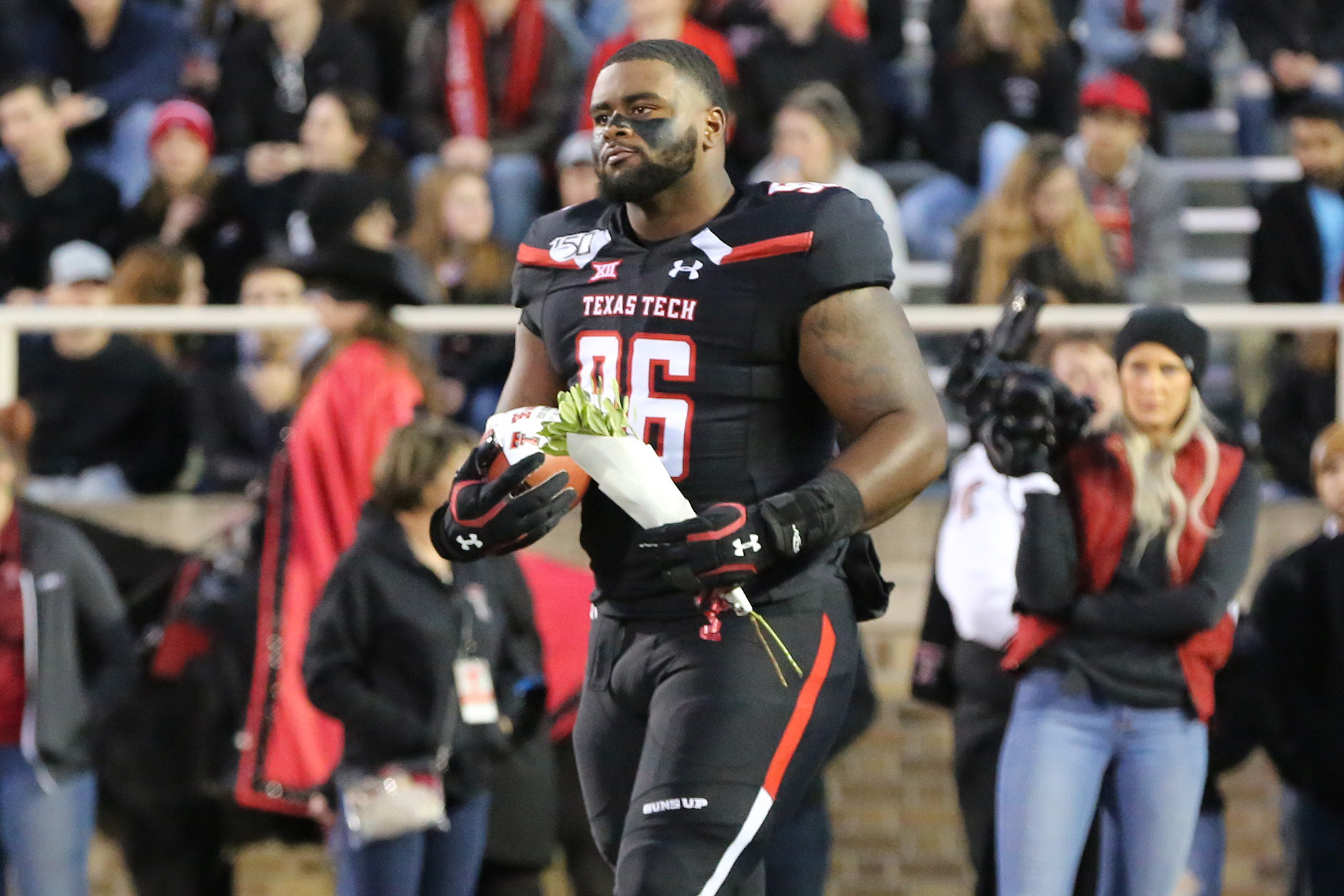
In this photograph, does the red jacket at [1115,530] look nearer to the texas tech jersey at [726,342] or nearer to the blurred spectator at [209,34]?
the texas tech jersey at [726,342]

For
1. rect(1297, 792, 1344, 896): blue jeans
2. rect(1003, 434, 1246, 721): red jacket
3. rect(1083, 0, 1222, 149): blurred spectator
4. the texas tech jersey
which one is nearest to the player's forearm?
the texas tech jersey

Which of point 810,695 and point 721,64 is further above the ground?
point 721,64

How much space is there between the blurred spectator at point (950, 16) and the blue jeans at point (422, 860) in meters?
4.79

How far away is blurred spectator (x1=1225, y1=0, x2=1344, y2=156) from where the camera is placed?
29.5 feet

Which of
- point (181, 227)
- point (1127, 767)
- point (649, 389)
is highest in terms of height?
point (181, 227)

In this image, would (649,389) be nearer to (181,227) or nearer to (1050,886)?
(1050,886)

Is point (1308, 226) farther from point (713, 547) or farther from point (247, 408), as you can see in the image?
point (713, 547)

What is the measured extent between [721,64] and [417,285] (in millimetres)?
2590

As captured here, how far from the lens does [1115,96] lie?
788 centimetres

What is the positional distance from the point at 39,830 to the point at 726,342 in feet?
10.9

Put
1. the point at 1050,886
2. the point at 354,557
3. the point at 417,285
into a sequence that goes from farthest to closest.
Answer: the point at 417,285 → the point at 354,557 → the point at 1050,886

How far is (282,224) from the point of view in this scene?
340 inches

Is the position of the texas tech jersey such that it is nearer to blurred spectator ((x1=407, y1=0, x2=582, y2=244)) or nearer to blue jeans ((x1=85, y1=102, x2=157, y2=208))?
blurred spectator ((x1=407, y1=0, x2=582, y2=244))

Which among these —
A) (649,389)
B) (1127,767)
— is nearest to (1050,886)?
(1127,767)
